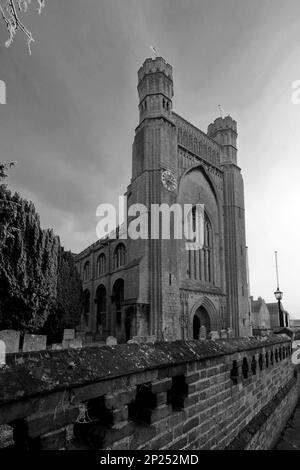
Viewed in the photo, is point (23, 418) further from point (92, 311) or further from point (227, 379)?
point (92, 311)

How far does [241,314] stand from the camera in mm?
26266

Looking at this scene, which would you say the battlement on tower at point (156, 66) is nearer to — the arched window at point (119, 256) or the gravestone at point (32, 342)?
the arched window at point (119, 256)

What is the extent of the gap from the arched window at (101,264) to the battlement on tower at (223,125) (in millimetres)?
18377

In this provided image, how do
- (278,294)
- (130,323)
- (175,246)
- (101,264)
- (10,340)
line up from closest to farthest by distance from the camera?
(10,340), (278,294), (130,323), (175,246), (101,264)

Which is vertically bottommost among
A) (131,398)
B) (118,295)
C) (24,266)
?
(131,398)

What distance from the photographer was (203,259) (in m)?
26.0

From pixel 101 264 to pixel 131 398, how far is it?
107 ft

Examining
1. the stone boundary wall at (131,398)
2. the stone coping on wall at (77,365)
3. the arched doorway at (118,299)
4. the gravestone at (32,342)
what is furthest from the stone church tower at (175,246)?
the stone coping on wall at (77,365)

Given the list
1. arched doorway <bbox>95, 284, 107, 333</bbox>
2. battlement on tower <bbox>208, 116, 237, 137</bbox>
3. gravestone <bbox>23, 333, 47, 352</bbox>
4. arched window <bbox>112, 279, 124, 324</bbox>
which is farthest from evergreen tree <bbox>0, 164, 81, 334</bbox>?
battlement on tower <bbox>208, 116, 237, 137</bbox>

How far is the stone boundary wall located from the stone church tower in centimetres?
1644

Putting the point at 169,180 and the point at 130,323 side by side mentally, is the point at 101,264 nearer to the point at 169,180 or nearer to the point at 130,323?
the point at 130,323

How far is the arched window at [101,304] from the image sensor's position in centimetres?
3288

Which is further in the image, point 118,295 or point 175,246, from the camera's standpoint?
point 118,295

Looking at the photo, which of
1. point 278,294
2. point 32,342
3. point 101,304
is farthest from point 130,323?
point 32,342
